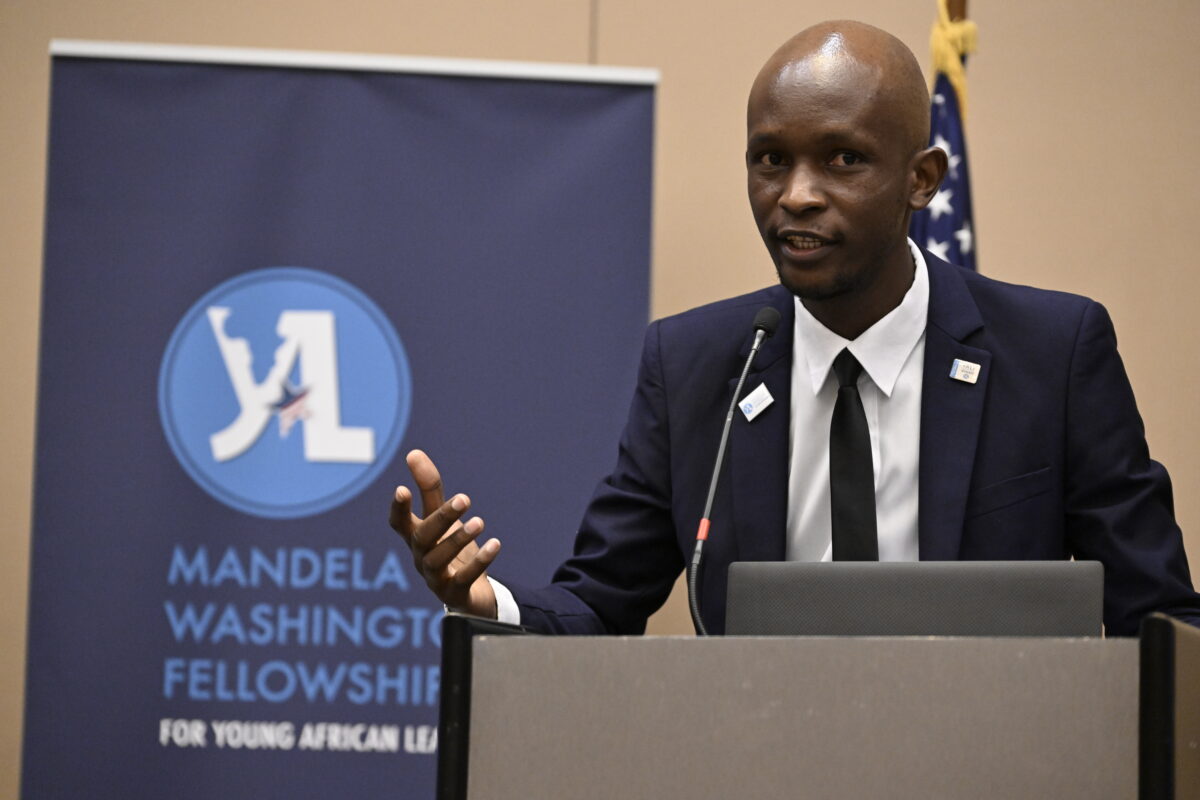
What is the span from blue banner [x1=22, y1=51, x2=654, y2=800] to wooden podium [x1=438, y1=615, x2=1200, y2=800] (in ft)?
6.00

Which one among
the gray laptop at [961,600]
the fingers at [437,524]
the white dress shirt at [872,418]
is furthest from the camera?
the white dress shirt at [872,418]

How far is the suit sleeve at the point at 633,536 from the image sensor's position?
2.06 meters

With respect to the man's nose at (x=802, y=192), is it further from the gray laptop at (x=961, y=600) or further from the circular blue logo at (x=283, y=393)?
the circular blue logo at (x=283, y=393)

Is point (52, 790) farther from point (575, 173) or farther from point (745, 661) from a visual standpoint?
point (745, 661)

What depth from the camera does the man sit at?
1.86 metres

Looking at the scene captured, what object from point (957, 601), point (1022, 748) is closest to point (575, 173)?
point (957, 601)

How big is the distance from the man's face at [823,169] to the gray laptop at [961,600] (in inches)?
22.5

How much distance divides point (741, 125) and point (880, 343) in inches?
79.4

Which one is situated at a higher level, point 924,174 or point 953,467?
point 924,174

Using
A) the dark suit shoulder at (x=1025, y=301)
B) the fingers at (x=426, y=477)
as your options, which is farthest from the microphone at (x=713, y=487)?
the dark suit shoulder at (x=1025, y=301)

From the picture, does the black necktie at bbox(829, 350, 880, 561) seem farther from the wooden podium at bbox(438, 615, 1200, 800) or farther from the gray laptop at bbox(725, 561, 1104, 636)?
the wooden podium at bbox(438, 615, 1200, 800)

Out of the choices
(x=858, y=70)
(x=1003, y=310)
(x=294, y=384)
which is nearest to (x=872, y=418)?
(x=1003, y=310)

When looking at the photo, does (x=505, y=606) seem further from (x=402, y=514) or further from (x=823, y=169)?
(x=823, y=169)

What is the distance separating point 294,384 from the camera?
3.06 meters
